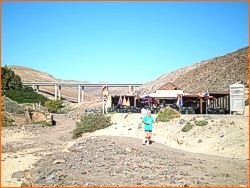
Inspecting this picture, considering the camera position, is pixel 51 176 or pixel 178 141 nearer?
pixel 51 176

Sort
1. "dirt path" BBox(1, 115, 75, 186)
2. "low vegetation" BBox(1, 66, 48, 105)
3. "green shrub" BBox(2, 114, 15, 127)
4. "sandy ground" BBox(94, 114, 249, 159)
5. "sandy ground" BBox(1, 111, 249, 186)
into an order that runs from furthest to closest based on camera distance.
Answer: "low vegetation" BBox(1, 66, 48, 105) → "green shrub" BBox(2, 114, 15, 127) → "sandy ground" BBox(94, 114, 249, 159) → "sandy ground" BBox(1, 111, 249, 186) → "dirt path" BBox(1, 115, 75, 186)

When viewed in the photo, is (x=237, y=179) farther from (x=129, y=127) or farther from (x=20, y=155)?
(x=129, y=127)

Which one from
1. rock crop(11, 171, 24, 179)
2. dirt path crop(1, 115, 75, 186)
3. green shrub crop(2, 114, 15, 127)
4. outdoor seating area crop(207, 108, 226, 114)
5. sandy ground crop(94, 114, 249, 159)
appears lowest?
dirt path crop(1, 115, 75, 186)

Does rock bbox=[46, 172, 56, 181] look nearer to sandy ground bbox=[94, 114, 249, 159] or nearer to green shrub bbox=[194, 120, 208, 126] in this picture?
sandy ground bbox=[94, 114, 249, 159]

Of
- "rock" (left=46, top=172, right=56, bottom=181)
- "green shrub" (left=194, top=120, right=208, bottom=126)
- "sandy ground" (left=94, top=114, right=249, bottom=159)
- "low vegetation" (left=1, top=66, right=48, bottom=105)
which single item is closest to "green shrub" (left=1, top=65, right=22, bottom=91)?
"low vegetation" (left=1, top=66, right=48, bottom=105)

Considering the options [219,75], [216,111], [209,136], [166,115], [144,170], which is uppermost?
[219,75]

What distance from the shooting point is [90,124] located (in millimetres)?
25391

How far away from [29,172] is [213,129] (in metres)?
9.68

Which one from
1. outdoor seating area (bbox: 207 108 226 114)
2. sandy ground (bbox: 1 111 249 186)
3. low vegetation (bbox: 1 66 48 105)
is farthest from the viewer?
low vegetation (bbox: 1 66 48 105)

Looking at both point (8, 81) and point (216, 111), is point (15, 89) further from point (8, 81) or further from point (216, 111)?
point (216, 111)

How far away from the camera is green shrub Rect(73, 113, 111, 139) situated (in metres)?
24.9

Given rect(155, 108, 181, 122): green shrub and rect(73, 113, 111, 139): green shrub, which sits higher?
rect(155, 108, 181, 122): green shrub

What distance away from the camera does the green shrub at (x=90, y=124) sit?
24922mm

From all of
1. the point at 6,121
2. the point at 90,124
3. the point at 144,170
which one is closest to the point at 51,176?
the point at 144,170
